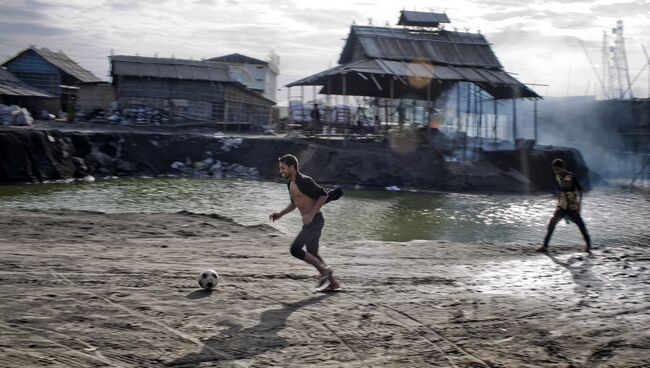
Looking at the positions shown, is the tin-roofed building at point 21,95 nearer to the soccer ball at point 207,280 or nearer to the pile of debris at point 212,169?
the pile of debris at point 212,169

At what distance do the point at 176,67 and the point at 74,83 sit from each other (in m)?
7.33

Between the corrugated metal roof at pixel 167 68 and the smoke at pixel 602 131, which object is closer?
the smoke at pixel 602 131

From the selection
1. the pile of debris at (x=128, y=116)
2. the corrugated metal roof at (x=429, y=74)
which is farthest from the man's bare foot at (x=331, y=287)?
the pile of debris at (x=128, y=116)

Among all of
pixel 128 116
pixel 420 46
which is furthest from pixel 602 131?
pixel 128 116

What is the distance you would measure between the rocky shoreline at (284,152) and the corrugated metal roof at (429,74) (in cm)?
319

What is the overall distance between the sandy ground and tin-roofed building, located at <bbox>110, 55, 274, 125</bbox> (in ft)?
87.0

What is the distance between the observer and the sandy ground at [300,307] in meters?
5.59

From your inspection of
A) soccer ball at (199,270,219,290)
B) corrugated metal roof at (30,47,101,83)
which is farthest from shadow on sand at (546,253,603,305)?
corrugated metal roof at (30,47,101,83)

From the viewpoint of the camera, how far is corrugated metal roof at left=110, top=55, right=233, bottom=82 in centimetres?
3631

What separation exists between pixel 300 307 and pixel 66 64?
38335 millimetres

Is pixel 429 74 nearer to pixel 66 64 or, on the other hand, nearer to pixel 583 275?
pixel 583 275

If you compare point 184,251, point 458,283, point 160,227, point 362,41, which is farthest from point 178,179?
point 458,283

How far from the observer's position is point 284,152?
29.1 metres

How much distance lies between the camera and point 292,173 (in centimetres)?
746
